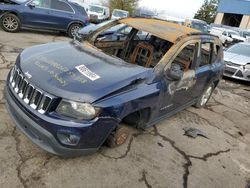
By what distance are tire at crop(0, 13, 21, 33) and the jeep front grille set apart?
7875mm

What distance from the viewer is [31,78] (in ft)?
9.61

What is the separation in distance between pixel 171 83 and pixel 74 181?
190cm

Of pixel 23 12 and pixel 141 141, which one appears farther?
pixel 23 12

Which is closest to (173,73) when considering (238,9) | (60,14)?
(60,14)

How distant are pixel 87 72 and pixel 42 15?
881 centimetres

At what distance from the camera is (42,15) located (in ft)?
35.4

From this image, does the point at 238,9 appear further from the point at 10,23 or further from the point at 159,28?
the point at 159,28

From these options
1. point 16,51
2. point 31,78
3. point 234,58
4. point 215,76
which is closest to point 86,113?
point 31,78

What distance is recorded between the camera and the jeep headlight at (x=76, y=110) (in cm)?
271

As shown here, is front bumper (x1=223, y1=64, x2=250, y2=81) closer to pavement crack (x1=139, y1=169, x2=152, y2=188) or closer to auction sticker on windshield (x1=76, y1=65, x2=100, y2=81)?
pavement crack (x1=139, y1=169, x2=152, y2=188)

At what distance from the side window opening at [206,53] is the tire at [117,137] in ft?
6.98

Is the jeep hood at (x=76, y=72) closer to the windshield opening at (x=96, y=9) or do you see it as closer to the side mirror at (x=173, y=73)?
the side mirror at (x=173, y=73)

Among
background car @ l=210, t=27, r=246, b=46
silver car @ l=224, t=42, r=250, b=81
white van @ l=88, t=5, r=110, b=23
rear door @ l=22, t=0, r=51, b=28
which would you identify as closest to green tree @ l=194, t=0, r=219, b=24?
background car @ l=210, t=27, r=246, b=46

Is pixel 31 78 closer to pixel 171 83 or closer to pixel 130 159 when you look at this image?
pixel 130 159
